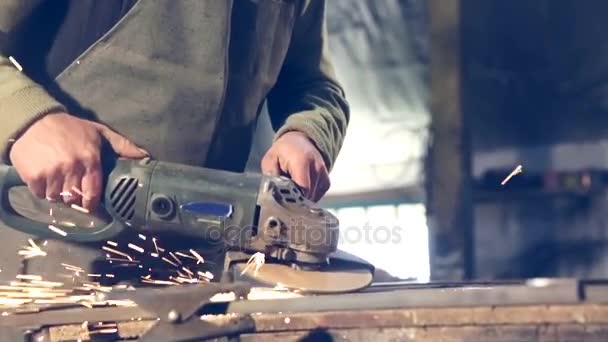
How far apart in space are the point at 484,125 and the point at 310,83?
259cm

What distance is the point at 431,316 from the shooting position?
3.22 ft

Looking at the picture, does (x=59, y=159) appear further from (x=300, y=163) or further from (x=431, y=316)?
(x=431, y=316)

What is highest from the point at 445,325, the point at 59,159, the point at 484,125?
the point at 484,125

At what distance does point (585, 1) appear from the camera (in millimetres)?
3844

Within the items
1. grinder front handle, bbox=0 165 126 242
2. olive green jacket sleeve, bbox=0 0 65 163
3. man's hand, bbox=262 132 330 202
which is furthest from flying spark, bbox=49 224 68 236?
man's hand, bbox=262 132 330 202

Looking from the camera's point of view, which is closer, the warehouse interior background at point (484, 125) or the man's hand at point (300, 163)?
the man's hand at point (300, 163)

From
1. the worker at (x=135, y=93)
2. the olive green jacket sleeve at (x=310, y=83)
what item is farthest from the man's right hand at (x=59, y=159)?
the olive green jacket sleeve at (x=310, y=83)

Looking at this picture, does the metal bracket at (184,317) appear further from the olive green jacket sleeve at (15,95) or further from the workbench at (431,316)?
the olive green jacket sleeve at (15,95)

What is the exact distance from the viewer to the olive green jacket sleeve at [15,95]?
52.8 inches

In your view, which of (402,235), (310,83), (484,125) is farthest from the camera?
(484,125)

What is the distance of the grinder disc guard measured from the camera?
1219mm

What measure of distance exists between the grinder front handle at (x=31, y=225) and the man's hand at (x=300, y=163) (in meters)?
→ 0.30

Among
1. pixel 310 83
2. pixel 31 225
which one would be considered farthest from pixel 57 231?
pixel 310 83

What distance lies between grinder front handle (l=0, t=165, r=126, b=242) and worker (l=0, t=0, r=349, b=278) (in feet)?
0.06
